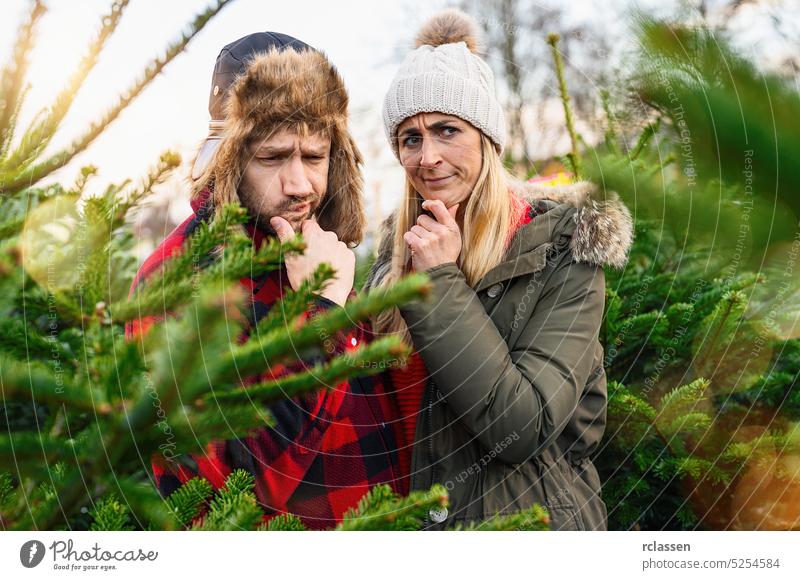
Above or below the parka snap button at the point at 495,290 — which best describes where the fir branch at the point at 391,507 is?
below

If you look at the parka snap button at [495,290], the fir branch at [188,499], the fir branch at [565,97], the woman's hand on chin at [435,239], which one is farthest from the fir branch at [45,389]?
the fir branch at [565,97]

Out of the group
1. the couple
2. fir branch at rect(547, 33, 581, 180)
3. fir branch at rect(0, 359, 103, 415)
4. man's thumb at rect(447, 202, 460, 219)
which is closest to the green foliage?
fir branch at rect(0, 359, 103, 415)

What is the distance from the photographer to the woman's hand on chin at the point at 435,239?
1056 mm

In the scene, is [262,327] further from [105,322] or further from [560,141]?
[560,141]

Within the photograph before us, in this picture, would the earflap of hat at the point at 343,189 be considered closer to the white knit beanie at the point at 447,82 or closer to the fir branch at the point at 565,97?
the white knit beanie at the point at 447,82

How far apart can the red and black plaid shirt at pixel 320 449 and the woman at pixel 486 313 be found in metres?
0.05

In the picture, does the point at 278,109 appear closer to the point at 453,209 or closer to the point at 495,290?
the point at 453,209

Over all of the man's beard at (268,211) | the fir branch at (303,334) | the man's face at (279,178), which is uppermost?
the man's face at (279,178)

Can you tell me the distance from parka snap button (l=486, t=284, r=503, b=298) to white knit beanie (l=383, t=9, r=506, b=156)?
0.86 feet

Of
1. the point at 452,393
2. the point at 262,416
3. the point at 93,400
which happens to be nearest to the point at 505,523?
the point at 262,416

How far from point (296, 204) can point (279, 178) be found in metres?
0.05

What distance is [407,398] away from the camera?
1161mm

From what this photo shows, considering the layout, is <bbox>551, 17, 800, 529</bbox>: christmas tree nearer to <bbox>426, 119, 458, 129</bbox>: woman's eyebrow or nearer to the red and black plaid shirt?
<bbox>426, 119, 458, 129</bbox>: woman's eyebrow
